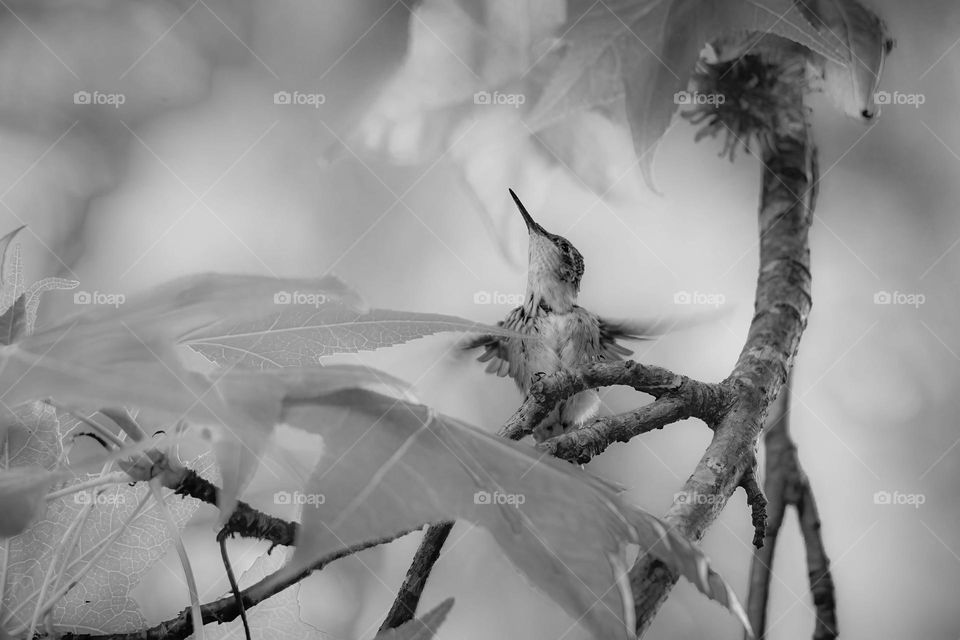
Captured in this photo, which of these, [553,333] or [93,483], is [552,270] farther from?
[93,483]

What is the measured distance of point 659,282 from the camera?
0.73m

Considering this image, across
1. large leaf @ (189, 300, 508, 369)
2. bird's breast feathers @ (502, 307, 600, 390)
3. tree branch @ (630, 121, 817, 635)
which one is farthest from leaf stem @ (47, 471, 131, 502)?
bird's breast feathers @ (502, 307, 600, 390)

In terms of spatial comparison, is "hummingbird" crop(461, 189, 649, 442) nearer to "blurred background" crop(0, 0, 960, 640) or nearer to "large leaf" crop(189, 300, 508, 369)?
"blurred background" crop(0, 0, 960, 640)

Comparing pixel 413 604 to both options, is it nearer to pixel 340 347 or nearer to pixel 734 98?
pixel 340 347

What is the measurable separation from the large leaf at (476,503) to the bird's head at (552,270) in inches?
21.3

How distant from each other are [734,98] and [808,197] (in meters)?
0.10

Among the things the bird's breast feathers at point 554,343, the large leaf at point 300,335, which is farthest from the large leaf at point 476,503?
the bird's breast feathers at point 554,343

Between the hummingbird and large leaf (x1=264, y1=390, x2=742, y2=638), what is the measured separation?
0.51 m

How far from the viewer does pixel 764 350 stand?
0.46 metres

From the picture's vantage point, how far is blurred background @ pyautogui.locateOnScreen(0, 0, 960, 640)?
695mm

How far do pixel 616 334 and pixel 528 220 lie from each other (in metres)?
0.13

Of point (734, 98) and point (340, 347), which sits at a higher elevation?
point (734, 98)

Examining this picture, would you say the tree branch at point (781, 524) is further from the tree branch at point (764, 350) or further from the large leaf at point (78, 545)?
the large leaf at point (78, 545)

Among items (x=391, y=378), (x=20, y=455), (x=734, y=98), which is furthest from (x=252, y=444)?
(x=734, y=98)
